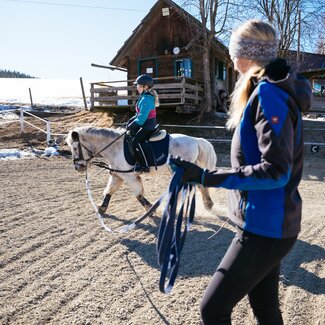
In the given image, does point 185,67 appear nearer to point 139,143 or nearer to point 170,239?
point 139,143

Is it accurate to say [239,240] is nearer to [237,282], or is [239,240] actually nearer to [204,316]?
[237,282]

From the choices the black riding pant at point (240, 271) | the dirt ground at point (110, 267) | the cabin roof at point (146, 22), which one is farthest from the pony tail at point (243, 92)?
the cabin roof at point (146, 22)

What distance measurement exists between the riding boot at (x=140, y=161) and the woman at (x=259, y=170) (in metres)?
4.13

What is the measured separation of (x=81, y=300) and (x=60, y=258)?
1021 millimetres

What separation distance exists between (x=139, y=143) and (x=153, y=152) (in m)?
0.28

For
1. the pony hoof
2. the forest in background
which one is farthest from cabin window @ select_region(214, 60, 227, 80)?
the forest in background

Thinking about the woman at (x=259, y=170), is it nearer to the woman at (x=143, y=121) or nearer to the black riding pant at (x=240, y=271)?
the black riding pant at (x=240, y=271)

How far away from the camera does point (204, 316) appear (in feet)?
5.75

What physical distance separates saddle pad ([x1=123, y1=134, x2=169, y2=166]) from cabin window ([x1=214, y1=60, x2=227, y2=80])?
14232 millimetres

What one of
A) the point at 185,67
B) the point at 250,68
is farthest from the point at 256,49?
the point at 185,67

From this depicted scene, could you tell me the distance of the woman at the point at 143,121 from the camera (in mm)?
5797

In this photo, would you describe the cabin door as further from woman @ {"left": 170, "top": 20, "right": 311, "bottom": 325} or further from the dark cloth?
the dark cloth

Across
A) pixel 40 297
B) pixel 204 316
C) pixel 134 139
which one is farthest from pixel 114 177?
pixel 204 316

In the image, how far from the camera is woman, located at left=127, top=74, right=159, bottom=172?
228 inches
